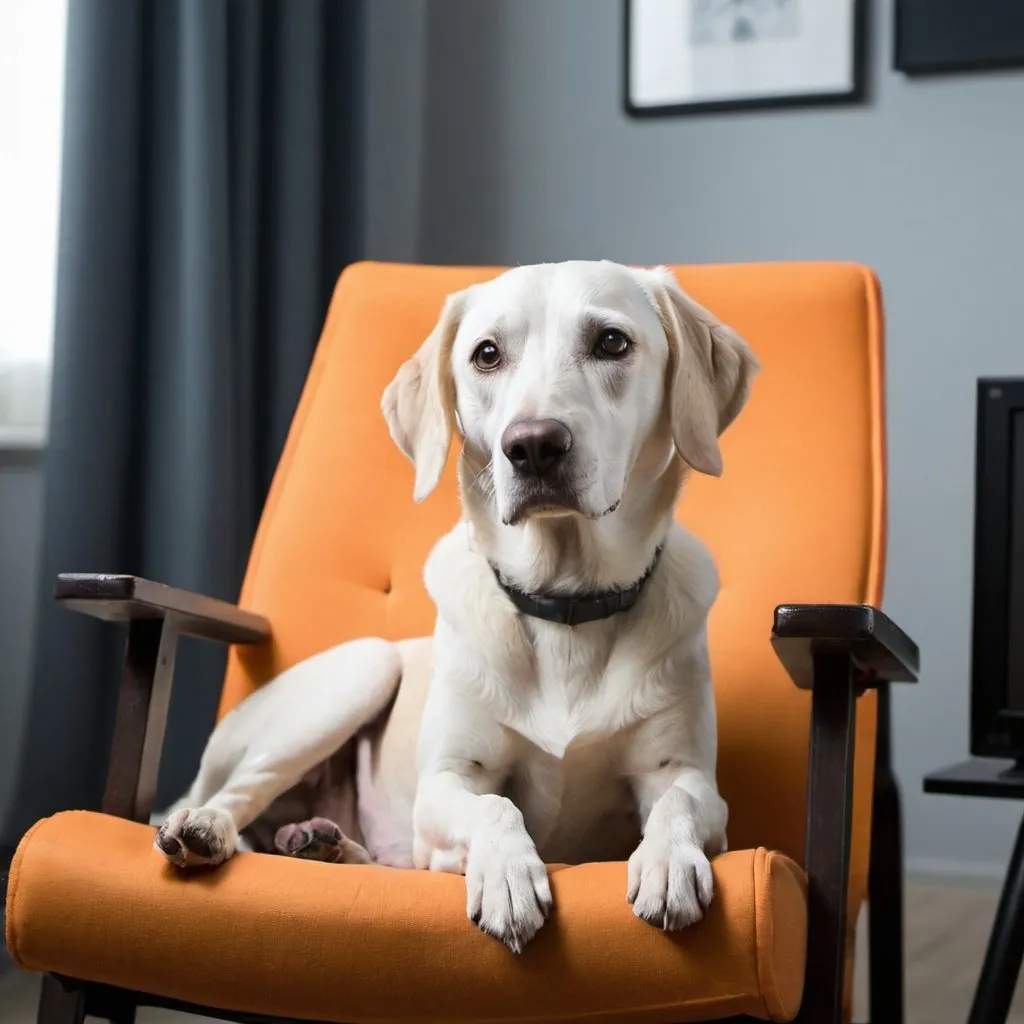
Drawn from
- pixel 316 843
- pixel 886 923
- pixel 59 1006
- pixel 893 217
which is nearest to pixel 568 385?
pixel 316 843

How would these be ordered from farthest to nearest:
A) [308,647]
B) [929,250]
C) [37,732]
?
[929,250]
[37,732]
[308,647]

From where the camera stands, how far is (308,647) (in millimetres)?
1783

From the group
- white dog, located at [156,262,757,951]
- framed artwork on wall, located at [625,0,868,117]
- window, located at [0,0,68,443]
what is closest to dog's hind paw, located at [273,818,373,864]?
white dog, located at [156,262,757,951]

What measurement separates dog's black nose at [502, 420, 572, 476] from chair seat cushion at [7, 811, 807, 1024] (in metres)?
0.36

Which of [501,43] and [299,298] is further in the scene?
[501,43]

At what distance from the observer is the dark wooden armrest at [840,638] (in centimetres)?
121

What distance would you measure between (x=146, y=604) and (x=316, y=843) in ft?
1.02

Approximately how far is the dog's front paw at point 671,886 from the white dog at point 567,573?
12cm

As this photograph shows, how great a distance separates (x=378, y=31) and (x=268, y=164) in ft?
1.89

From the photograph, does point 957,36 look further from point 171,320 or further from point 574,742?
point 574,742

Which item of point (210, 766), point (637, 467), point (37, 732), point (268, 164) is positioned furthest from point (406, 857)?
point (268, 164)

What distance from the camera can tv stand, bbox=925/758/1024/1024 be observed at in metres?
1.58

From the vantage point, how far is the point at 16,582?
2279 millimetres

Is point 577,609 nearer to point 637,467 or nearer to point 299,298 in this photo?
point 637,467
